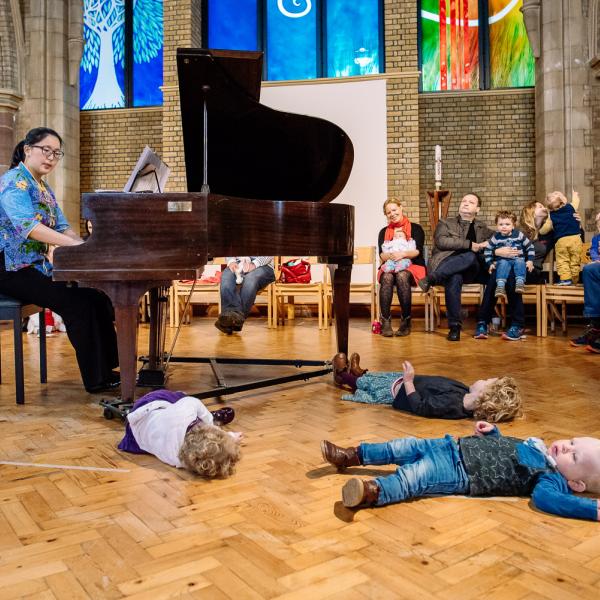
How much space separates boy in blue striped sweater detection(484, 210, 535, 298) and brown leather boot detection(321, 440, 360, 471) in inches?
149

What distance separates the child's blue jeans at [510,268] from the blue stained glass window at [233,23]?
19.0 feet

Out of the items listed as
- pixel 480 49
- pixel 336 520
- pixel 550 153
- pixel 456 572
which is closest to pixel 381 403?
pixel 336 520

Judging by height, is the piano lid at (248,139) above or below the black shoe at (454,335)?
above

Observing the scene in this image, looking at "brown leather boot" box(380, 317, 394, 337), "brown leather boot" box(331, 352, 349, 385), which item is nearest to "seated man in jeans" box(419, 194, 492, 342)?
"brown leather boot" box(380, 317, 394, 337)

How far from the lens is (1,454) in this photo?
2.24m

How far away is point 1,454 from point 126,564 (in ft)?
3.61

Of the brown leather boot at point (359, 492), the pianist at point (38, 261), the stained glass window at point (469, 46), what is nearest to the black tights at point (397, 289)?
the pianist at point (38, 261)

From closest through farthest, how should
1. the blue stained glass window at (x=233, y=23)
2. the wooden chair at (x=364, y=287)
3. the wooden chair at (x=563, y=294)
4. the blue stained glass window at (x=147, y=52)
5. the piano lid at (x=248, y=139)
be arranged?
the piano lid at (x=248, y=139) → the wooden chair at (x=563, y=294) → the wooden chair at (x=364, y=287) → the blue stained glass window at (x=233, y=23) → the blue stained glass window at (x=147, y=52)

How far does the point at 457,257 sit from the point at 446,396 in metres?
3.12

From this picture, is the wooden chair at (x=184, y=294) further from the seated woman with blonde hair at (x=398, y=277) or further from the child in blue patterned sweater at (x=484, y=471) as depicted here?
the child in blue patterned sweater at (x=484, y=471)

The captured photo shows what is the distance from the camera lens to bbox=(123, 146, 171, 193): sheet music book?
2982 millimetres

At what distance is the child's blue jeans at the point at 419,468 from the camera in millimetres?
1718

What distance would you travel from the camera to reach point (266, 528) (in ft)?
5.17

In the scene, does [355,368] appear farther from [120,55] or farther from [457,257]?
[120,55]
